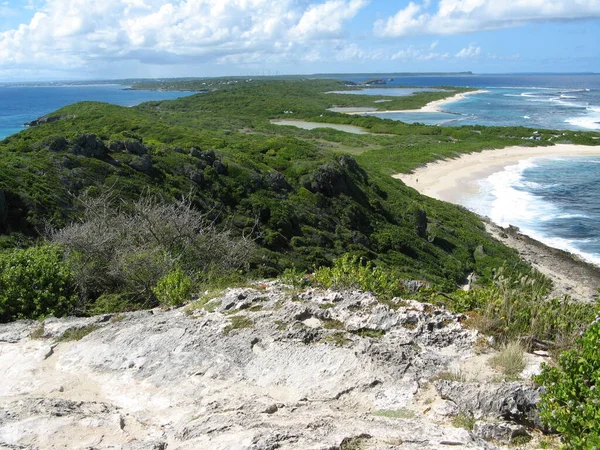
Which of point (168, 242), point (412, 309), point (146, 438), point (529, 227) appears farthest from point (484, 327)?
point (529, 227)

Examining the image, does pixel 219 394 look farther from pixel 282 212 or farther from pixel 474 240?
pixel 474 240

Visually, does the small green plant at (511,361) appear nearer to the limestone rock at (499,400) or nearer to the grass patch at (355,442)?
the limestone rock at (499,400)

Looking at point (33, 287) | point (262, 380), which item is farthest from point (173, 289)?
point (262, 380)

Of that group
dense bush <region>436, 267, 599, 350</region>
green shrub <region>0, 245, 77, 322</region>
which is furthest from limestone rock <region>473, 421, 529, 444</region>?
green shrub <region>0, 245, 77, 322</region>

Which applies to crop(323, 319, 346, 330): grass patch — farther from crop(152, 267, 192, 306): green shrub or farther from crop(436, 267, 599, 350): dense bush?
crop(152, 267, 192, 306): green shrub

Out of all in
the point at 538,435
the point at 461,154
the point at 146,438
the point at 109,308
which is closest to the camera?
the point at 538,435

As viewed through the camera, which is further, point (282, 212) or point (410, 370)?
point (282, 212)

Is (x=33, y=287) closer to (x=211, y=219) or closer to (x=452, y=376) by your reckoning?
(x=452, y=376)

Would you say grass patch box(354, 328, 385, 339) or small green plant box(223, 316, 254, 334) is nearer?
grass patch box(354, 328, 385, 339)
